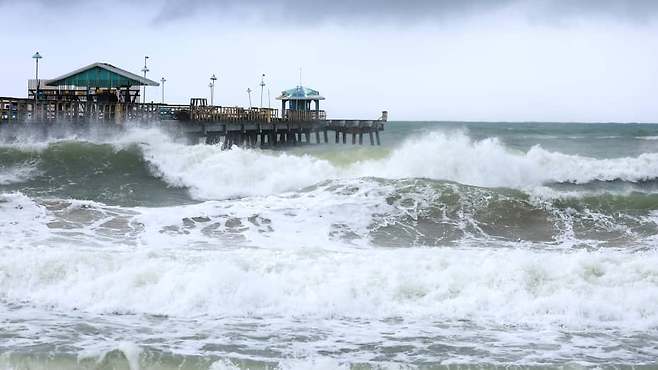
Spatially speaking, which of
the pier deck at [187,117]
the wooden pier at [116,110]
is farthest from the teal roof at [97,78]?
the pier deck at [187,117]

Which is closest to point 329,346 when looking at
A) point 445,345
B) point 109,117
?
A: point 445,345

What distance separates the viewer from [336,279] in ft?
39.4

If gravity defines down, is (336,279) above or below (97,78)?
below

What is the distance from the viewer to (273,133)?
4497cm

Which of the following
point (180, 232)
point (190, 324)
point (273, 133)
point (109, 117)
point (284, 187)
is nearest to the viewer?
point (190, 324)

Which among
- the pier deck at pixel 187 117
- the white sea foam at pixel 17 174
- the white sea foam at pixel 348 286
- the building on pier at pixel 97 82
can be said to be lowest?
the white sea foam at pixel 348 286

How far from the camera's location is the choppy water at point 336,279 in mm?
9344

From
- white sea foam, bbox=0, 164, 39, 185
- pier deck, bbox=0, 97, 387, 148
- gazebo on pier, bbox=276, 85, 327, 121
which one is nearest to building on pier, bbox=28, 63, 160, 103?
pier deck, bbox=0, 97, 387, 148

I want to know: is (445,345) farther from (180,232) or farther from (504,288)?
(180,232)

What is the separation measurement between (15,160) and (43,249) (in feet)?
46.4

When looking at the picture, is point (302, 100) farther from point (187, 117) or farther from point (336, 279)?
point (336, 279)

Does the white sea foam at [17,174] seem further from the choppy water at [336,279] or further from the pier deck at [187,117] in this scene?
the pier deck at [187,117]

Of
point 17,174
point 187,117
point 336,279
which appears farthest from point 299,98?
point 336,279

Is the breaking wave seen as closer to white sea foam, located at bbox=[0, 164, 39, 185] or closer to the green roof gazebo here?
white sea foam, located at bbox=[0, 164, 39, 185]
